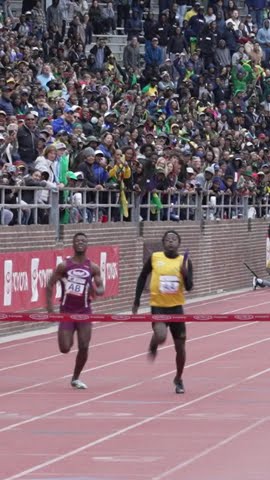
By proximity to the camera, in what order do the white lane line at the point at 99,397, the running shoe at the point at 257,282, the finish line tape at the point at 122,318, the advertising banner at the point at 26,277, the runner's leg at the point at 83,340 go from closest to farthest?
the white lane line at the point at 99,397
the finish line tape at the point at 122,318
the runner's leg at the point at 83,340
the advertising banner at the point at 26,277
the running shoe at the point at 257,282

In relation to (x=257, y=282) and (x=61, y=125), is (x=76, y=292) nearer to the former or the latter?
(x=61, y=125)

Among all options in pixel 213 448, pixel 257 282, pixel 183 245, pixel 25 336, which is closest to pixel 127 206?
pixel 183 245

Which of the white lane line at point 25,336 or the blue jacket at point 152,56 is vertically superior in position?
the blue jacket at point 152,56

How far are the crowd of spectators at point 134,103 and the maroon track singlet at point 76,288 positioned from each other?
650cm

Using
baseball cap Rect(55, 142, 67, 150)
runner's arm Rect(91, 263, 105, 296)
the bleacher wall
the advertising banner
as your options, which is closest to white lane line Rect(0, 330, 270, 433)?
runner's arm Rect(91, 263, 105, 296)

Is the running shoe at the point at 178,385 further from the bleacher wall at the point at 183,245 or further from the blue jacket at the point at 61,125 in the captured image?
the blue jacket at the point at 61,125

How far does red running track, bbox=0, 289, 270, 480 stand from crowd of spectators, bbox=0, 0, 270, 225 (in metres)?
3.26

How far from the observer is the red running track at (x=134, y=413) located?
13.4 metres

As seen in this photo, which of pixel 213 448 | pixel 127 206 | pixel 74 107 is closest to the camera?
pixel 213 448

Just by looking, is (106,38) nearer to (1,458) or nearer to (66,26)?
(66,26)

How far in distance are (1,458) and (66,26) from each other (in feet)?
95.2

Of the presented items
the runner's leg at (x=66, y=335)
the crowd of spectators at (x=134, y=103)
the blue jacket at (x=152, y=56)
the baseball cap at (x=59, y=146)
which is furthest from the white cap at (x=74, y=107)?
the runner's leg at (x=66, y=335)

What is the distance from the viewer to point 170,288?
1911 centimetres

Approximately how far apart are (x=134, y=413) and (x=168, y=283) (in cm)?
247
